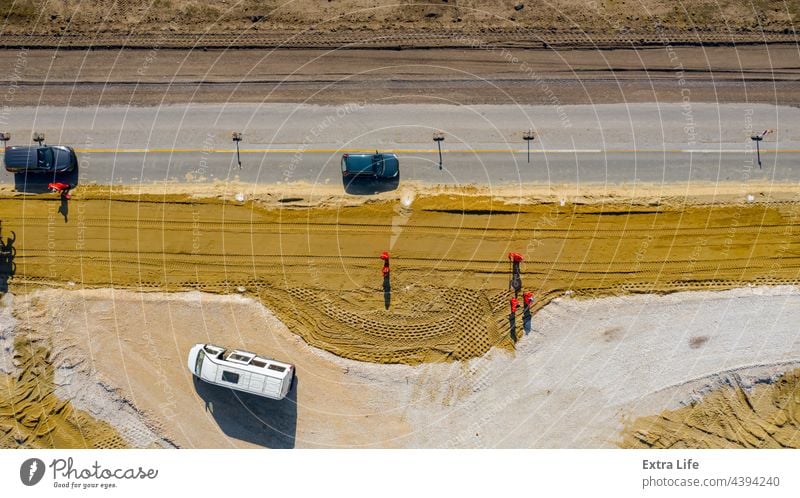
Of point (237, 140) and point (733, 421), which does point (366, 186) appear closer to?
point (237, 140)

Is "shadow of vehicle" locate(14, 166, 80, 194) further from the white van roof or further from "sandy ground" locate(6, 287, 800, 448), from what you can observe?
the white van roof

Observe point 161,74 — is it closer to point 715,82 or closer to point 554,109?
point 554,109

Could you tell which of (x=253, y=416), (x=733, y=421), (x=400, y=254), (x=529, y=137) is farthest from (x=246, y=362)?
(x=733, y=421)

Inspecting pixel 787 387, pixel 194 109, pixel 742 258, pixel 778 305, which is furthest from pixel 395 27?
pixel 787 387

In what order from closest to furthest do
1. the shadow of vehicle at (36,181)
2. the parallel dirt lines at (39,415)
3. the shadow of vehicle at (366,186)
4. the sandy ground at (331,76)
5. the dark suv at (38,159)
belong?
1. the parallel dirt lines at (39,415)
2. the dark suv at (38,159)
3. the shadow of vehicle at (36,181)
4. the shadow of vehicle at (366,186)
5. the sandy ground at (331,76)

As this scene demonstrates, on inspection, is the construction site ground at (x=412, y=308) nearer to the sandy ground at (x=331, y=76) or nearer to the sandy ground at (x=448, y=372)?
the sandy ground at (x=448, y=372)

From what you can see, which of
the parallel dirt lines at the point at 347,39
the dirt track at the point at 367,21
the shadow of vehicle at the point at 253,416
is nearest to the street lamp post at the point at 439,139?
the parallel dirt lines at the point at 347,39
